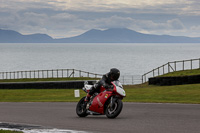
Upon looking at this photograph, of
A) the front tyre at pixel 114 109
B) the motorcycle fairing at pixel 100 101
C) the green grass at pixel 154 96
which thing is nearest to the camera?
the front tyre at pixel 114 109

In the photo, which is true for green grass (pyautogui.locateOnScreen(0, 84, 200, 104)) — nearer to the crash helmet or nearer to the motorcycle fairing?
the motorcycle fairing

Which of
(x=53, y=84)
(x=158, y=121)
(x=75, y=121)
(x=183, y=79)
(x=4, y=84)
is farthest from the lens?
(x=4, y=84)

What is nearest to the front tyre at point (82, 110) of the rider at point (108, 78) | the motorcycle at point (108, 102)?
the motorcycle at point (108, 102)

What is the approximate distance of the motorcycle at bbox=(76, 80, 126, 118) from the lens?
10.9 meters

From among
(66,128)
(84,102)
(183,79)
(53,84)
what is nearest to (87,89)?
(84,102)

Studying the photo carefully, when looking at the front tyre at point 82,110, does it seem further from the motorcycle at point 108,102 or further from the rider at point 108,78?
the rider at point 108,78

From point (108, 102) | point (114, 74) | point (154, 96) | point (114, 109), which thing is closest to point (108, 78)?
point (114, 74)

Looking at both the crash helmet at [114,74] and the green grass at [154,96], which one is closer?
the crash helmet at [114,74]

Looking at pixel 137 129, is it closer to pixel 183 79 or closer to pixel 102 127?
pixel 102 127

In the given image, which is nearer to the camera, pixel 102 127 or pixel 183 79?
pixel 102 127

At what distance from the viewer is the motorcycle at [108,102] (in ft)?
35.7

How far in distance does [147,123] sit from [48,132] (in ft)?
8.85

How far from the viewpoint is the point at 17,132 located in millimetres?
8828

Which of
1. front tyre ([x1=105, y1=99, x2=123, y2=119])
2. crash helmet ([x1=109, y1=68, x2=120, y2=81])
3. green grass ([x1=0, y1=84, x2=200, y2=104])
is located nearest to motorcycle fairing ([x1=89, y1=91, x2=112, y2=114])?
front tyre ([x1=105, y1=99, x2=123, y2=119])
